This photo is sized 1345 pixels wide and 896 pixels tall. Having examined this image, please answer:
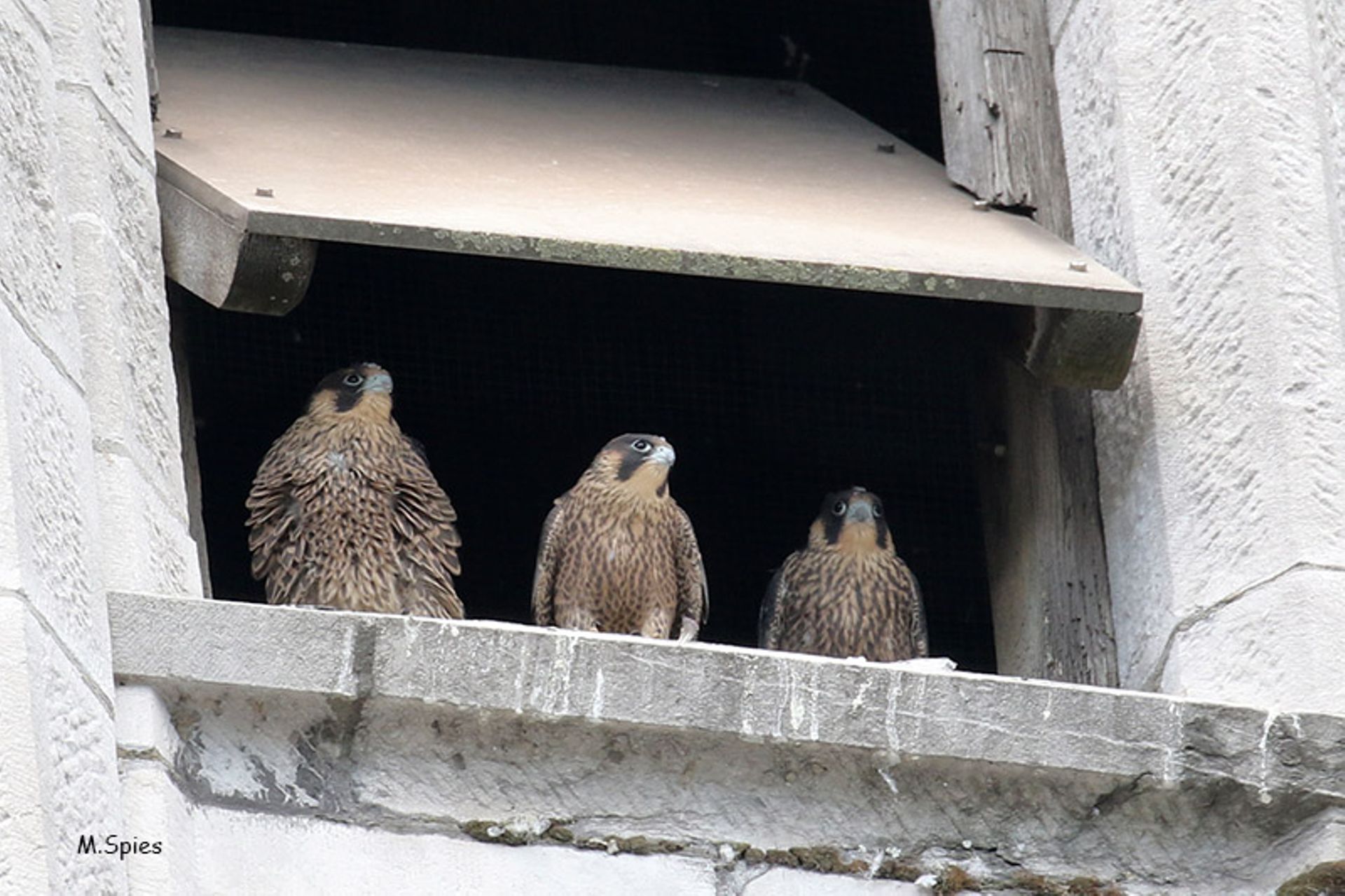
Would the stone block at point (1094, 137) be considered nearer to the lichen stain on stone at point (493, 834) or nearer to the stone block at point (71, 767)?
the lichen stain on stone at point (493, 834)

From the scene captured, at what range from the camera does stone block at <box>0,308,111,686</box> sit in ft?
15.4

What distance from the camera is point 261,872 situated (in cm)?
502

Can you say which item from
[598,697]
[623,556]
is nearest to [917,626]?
[623,556]

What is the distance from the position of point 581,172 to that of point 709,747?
5.44 ft

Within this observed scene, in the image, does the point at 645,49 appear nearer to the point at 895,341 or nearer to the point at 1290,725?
the point at 895,341

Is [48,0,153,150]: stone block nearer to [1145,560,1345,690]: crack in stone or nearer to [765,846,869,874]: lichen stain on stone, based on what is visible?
[765,846,869,874]: lichen stain on stone

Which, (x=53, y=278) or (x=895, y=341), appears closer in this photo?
(x=53, y=278)

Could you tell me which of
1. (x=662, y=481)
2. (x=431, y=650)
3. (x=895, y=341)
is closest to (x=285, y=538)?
(x=662, y=481)

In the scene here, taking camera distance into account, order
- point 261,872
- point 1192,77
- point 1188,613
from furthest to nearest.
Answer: point 1192,77 < point 1188,613 < point 261,872

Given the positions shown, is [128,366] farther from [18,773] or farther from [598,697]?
[18,773]

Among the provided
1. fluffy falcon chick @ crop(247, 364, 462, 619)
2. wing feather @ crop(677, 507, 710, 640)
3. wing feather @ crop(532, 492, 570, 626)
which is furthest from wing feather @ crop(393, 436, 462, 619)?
wing feather @ crop(677, 507, 710, 640)

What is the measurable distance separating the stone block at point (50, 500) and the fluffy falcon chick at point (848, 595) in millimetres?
2171

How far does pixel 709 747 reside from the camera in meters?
5.31

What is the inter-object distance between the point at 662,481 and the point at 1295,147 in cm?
153
